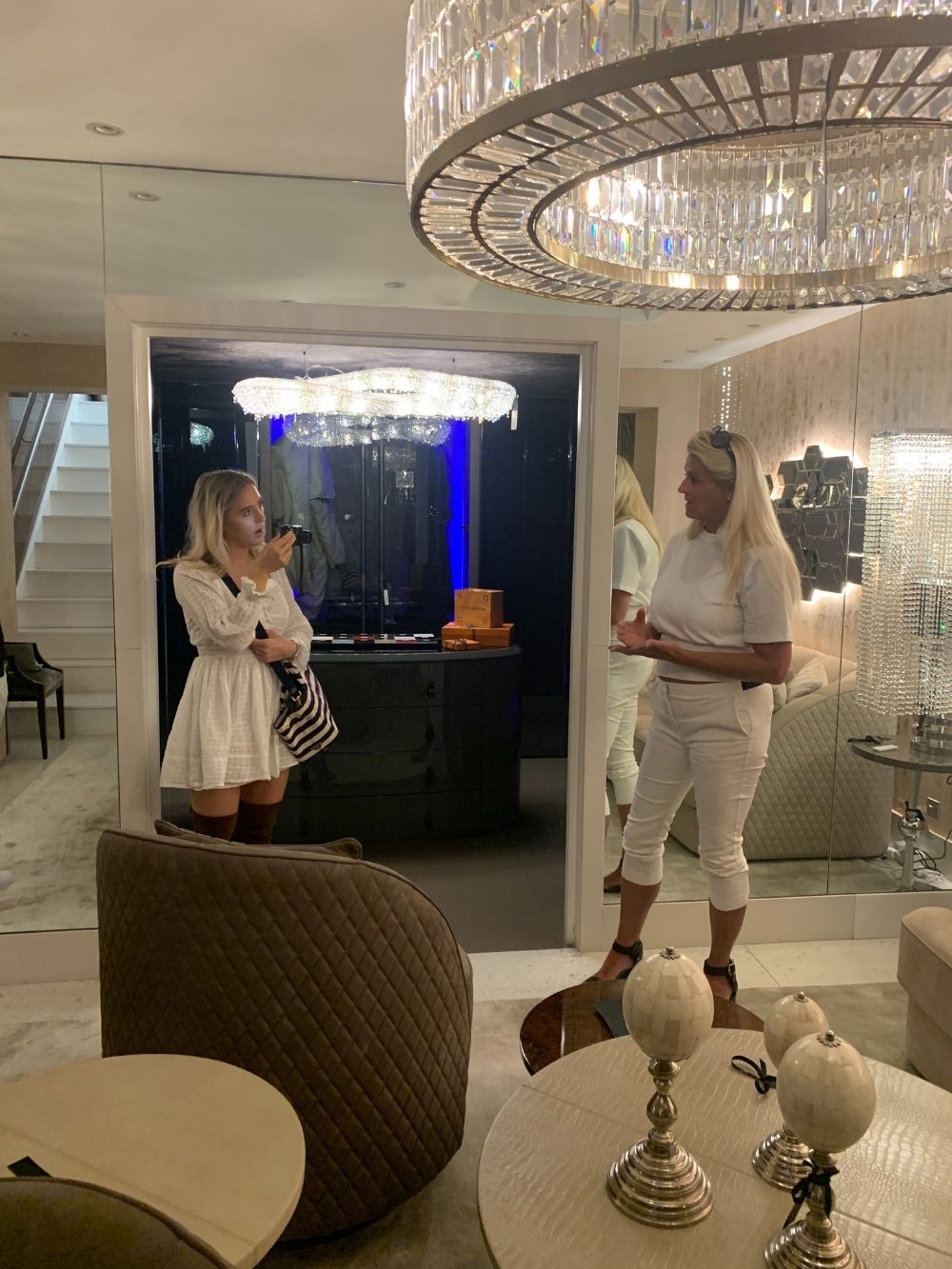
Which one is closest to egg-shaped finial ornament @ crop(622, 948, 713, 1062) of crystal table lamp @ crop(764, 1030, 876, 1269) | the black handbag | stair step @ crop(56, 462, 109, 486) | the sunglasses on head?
crystal table lamp @ crop(764, 1030, 876, 1269)

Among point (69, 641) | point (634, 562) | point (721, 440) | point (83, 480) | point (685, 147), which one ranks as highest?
point (685, 147)

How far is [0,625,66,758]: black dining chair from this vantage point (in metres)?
2.90

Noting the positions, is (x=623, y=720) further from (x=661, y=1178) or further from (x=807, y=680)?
(x=661, y=1178)

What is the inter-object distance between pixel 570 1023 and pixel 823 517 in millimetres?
1816

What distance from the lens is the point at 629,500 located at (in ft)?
9.70

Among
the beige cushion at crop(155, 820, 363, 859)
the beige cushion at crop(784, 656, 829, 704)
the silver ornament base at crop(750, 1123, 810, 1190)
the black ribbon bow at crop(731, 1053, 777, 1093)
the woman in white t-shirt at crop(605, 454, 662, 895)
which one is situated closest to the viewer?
the silver ornament base at crop(750, 1123, 810, 1190)

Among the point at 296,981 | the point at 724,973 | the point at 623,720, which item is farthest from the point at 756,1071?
the point at 623,720

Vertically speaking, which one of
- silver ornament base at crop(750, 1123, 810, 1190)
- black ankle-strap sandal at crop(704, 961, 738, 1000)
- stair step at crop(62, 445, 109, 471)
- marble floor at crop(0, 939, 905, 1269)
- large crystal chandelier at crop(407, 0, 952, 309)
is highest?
large crystal chandelier at crop(407, 0, 952, 309)

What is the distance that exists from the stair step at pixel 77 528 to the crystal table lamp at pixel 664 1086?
2.13 m

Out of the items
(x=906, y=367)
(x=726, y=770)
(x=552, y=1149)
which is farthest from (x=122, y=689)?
(x=906, y=367)

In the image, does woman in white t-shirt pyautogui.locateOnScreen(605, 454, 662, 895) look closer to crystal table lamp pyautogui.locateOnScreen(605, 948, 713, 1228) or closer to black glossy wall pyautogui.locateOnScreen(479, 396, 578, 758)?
black glossy wall pyautogui.locateOnScreen(479, 396, 578, 758)

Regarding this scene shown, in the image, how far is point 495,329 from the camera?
2.92 m

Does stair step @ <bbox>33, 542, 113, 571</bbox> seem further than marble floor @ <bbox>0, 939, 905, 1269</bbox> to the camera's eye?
Yes

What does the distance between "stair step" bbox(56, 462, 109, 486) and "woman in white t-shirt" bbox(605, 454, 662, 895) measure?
5.05 ft
